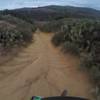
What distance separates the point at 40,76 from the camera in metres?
6.53

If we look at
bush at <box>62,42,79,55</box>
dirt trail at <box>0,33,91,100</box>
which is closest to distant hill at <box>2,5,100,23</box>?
bush at <box>62,42,79,55</box>

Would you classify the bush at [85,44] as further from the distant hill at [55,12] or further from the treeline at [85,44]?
the distant hill at [55,12]

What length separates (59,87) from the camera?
6055 millimetres

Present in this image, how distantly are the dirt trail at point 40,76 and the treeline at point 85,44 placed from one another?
195mm

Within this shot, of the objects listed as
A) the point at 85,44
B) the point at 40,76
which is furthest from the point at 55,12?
the point at 40,76

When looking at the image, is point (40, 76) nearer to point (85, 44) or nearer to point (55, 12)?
point (85, 44)

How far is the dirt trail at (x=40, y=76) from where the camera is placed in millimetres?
5867

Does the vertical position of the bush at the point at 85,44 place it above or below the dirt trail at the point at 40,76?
above

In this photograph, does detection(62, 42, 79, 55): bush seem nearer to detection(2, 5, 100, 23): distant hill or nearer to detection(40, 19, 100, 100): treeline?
detection(40, 19, 100, 100): treeline

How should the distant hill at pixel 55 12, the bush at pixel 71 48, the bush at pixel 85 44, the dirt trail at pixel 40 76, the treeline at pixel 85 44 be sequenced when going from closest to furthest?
the dirt trail at pixel 40 76 < the treeline at pixel 85 44 < the bush at pixel 85 44 < the bush at pixel 71 48 < the distant hill at pixel 55 12

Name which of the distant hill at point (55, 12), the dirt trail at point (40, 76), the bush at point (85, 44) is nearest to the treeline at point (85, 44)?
the bush at point (85, 44)

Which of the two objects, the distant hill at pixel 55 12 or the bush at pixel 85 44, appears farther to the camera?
the distant hill at pixel 55 12

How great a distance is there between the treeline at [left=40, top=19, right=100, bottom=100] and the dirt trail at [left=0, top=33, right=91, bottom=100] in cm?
19

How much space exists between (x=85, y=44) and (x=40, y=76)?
1722mm
